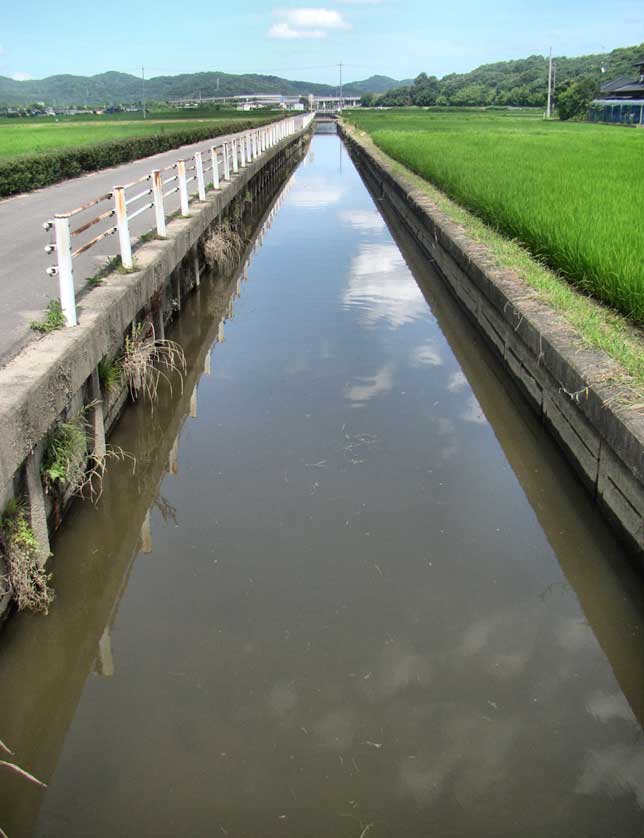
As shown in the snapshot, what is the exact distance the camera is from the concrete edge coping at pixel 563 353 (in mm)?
4617

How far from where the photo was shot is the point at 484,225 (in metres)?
12.3

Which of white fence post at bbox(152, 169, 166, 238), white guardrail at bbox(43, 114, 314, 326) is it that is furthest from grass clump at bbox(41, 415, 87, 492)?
white fence post at bbox(152, 169, 166, 238)

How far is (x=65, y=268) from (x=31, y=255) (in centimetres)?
397

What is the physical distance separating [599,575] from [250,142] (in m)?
18.9

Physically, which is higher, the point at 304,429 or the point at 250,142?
the point at 250,142

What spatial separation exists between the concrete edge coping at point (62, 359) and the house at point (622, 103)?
6400cm

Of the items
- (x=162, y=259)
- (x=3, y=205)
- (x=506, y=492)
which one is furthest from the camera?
(x=3, y=205)

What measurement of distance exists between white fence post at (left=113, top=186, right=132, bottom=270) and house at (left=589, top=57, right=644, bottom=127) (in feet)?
209

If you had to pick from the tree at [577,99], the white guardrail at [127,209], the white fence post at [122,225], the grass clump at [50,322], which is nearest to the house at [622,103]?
the tree at [577,99]

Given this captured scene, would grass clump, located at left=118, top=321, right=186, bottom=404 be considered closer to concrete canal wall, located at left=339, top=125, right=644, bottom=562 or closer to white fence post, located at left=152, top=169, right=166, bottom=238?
white fence post, located at left=152, top=169, right=166, bottom=238

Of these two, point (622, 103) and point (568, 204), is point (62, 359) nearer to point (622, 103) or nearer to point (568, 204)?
point (568, 204)

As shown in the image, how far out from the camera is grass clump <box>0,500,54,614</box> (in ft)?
13.2

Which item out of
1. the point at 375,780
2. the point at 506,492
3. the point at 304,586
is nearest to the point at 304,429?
the point at 506,492

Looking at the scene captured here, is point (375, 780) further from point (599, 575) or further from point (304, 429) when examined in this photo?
point (304, 429)
